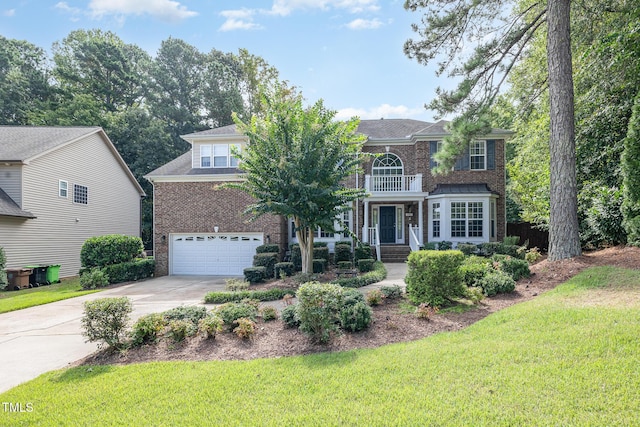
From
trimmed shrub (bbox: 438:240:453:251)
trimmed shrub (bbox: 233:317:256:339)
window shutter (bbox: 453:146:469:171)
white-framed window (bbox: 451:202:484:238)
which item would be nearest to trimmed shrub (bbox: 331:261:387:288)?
trimmed shrub (bbox: 233:317:256:339)

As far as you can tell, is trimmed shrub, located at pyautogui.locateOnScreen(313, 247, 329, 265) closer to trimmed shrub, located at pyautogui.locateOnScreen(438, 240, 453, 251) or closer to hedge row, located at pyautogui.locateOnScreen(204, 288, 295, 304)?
hedge row, located at pyautogui.locateOnScreen(204, 288, 295, 304)

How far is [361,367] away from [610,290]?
16.5ft

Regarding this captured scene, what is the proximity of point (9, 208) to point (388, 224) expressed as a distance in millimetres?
16357

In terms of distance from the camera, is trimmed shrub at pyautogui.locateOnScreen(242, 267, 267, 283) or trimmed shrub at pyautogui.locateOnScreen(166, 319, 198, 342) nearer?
trimmed shrub at pyautogui.locateOnScreen(166, 319, 198, 342)

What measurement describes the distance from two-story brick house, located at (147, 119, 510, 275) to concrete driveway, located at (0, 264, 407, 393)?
2.97 m

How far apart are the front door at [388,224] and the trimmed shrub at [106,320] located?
45.4 ft

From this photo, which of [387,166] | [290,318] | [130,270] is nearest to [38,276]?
[130,270]

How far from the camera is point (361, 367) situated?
395cm

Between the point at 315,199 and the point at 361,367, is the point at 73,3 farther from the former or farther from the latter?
the point at 361,367

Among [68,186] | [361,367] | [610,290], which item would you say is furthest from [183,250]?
[610,290]

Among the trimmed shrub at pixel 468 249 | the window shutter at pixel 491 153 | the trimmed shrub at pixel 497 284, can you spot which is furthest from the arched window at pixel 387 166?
the trimmed shrub at pixel 497 284

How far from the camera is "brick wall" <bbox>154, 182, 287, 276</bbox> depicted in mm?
14969

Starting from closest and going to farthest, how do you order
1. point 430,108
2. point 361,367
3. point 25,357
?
point 361,367 → point 25,357 → point 430,108

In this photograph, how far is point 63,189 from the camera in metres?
15.5
